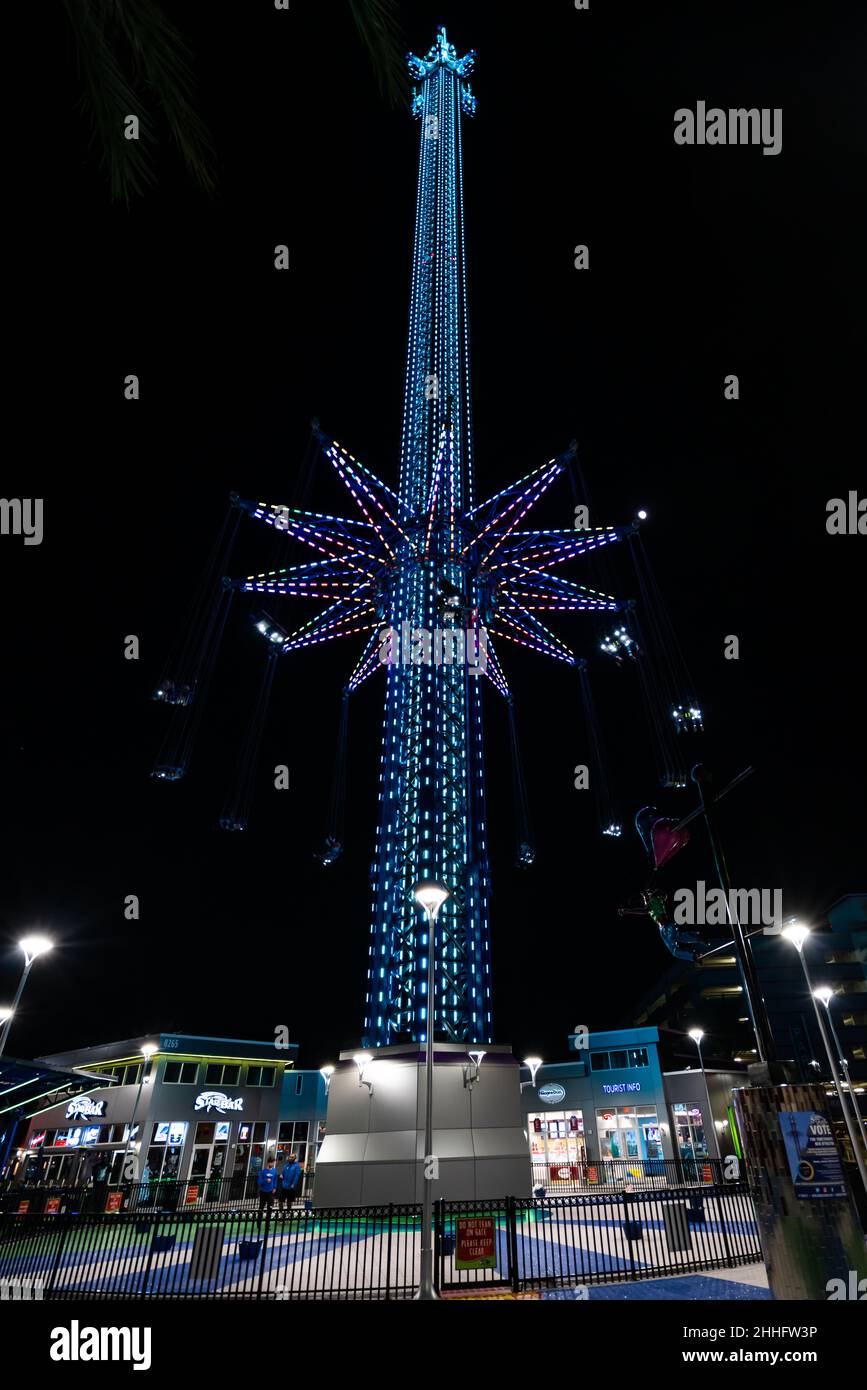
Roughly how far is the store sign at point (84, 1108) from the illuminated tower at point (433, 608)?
2865cm

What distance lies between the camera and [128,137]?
3182 millimetres

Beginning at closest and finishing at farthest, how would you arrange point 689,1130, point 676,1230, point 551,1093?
point 676,1230, point 689,1130, point 551,1093

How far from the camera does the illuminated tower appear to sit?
1814 cm

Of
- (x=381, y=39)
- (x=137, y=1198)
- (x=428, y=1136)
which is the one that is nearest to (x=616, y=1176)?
(x=137, y=1198)

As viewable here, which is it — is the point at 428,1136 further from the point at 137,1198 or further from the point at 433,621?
the point at 137,1198

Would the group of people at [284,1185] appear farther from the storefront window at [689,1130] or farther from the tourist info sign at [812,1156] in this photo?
the storefront window at [689,1130]

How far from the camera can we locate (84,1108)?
3725 cm

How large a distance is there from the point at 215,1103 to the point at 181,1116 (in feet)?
6.21

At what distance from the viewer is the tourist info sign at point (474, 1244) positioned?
9211 mm

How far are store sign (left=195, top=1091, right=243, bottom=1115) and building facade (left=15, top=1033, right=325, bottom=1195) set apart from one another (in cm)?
5

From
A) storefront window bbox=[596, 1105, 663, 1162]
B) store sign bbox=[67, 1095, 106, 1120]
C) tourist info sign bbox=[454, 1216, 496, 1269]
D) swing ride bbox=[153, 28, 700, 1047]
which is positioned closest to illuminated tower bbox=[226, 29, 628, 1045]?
swing ride bbox=[153, 28, 700, 1047]
